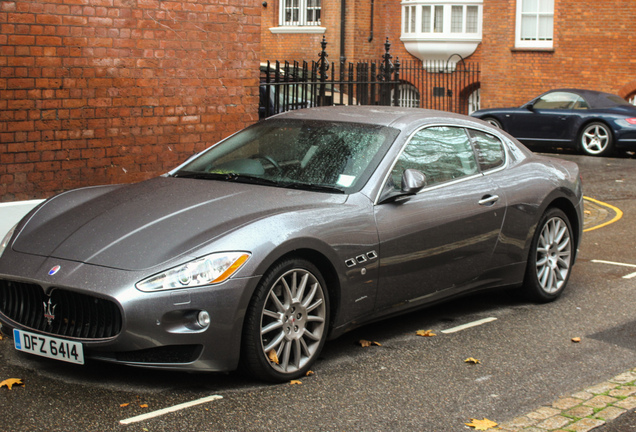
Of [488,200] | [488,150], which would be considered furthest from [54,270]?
[488,150]

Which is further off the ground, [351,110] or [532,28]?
[532,28]

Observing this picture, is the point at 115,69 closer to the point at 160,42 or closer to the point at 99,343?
the point at 160,42

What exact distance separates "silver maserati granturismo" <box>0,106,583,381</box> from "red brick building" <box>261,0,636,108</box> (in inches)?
736

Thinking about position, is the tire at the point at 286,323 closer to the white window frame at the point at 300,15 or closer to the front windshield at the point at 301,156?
Answer: the front windshield at the point at 301,156

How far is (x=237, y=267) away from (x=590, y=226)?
7.18 metres

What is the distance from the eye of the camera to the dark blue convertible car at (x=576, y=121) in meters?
18.8

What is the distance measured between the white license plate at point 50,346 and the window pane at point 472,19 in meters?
25.3

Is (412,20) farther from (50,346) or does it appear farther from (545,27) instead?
(50,346)

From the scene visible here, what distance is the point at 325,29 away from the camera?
29.2m

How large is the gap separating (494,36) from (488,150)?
67.7ft

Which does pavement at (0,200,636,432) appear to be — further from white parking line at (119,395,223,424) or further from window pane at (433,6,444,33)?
window pane at (433,6,444,33)

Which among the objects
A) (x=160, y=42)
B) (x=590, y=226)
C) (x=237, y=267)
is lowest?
(x=590, y=226)

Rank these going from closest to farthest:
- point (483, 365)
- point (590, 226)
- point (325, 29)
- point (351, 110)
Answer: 1. point (483, 365)
2. point (351, 110)
3. point (590, 226)
4. point (325, 29)

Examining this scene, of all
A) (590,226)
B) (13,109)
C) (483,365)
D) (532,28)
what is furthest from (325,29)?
(483,365)
